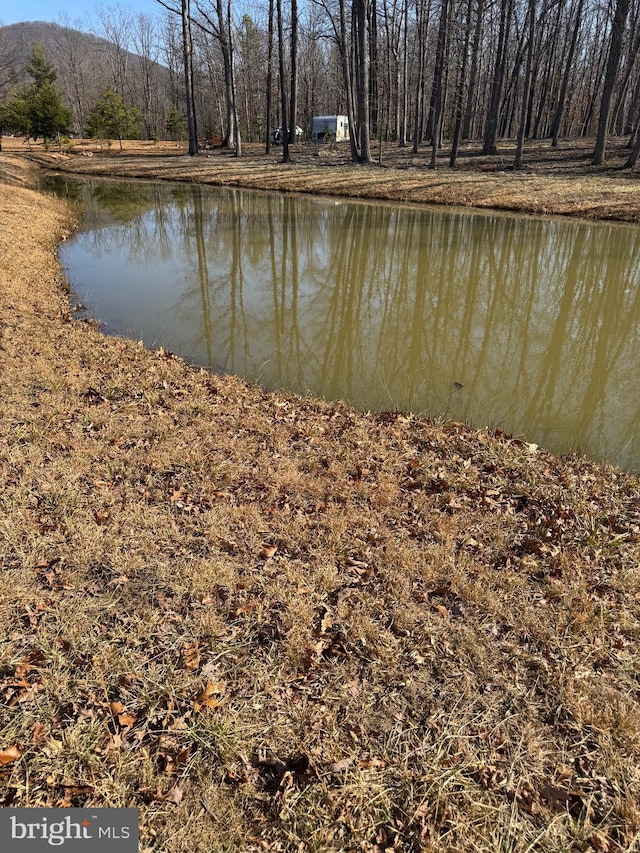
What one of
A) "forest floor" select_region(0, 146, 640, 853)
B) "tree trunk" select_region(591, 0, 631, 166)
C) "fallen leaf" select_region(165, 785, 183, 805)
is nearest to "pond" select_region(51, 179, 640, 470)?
"forest floor" select_region(0, 146, 640, 853)

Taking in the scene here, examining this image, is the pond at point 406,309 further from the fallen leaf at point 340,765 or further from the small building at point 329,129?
the small building at point 329,129

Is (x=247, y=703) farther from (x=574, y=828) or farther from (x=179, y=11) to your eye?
(x=179, y=11)

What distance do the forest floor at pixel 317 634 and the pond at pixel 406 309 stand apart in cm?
142

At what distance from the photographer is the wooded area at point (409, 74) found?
2627 cm

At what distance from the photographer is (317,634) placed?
2.97m

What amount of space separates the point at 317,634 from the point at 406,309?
714cm

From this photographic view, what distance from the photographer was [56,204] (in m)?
19.0

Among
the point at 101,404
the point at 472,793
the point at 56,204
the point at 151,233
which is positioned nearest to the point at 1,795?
the point at 472,793

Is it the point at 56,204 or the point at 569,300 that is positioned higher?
the point at 56,204

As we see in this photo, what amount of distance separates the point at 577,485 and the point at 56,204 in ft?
68.9

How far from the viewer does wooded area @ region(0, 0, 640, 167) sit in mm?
26266

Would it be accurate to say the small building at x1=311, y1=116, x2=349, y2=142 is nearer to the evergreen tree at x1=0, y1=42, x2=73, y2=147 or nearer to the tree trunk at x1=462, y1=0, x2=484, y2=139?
the tree trunk at x1=462, y1=0, x2=484, y2=139

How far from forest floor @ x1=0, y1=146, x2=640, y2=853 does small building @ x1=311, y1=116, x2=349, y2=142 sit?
4499cm

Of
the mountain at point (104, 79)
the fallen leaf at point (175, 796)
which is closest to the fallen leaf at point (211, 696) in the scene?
the fallen leaf at point (175, 796)
